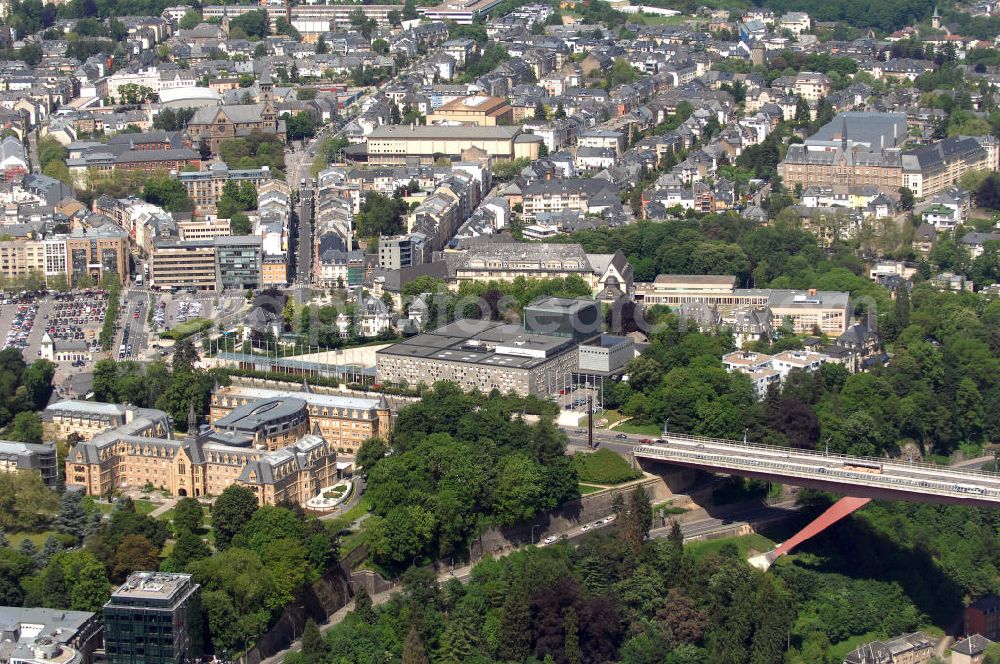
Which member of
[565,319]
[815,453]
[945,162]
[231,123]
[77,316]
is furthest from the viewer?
[231,123]

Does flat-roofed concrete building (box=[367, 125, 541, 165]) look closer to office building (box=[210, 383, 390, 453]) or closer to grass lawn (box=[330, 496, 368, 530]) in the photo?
office building (box=[210, 383, 390, 453])

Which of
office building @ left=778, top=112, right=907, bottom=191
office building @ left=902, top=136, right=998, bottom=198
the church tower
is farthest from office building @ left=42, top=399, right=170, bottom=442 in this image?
office building @ left=902, top=136, right=998, bottom=198

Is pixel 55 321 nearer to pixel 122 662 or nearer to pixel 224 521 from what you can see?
pixel 224 521

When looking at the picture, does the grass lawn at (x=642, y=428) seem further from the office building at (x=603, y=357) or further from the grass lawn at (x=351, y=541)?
the grass lawn at (x=351, y=541)

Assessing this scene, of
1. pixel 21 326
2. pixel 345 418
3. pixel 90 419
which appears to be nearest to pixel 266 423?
pixel 345 418

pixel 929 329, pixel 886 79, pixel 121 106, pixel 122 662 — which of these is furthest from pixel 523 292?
pixel 886 79

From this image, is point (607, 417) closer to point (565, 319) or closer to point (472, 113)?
point (565, 319)

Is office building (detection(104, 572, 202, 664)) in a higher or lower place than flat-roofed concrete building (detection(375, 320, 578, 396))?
lower
